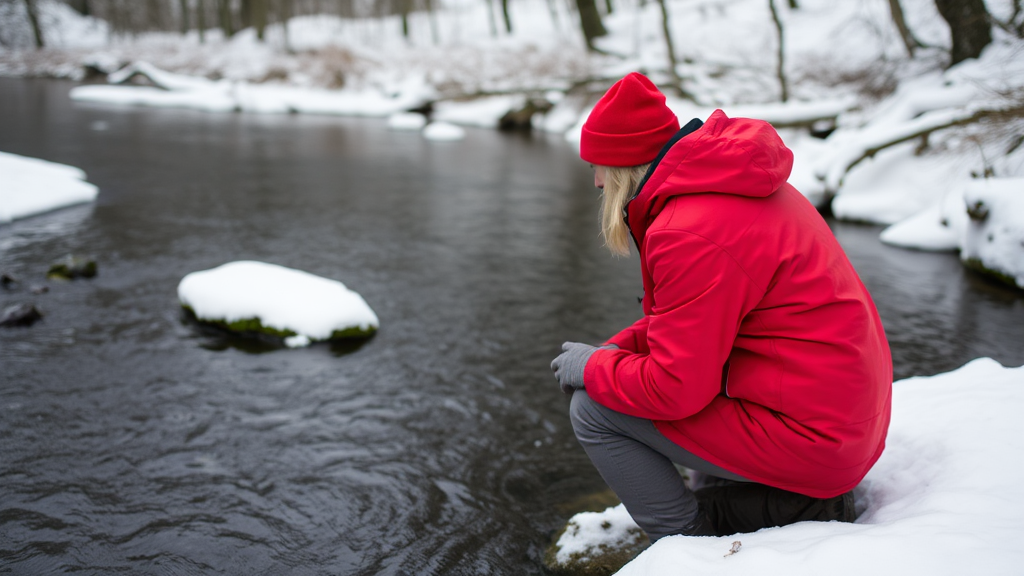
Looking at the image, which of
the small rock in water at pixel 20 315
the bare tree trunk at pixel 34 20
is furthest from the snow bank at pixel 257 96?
the small rock in water at pixel 20 315

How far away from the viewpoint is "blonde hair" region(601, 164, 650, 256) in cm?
229

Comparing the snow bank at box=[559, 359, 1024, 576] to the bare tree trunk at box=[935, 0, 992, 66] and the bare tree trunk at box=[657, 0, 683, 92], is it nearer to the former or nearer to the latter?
the bare tree trunk at box=[935, 0, 992, 66]

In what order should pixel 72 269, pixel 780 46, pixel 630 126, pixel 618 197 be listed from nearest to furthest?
pixel 630 126 → pixel 618 197 → pixel 72 269 → pixel 780 46

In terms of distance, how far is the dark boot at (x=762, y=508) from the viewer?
2340 mm

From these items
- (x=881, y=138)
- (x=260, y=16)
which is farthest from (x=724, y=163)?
(x=260, y=16)

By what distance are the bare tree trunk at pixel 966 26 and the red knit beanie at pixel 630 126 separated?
1257 centimetres

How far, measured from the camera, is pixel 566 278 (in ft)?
24.9

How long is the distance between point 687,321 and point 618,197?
0.54 meters

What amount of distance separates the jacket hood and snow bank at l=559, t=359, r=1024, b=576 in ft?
3.34

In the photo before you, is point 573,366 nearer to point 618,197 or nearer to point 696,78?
point 618,197

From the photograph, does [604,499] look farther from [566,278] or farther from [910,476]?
[566,278]

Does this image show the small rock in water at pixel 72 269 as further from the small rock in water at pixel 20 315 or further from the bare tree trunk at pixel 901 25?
the bare tree trunk at pixel 901 25

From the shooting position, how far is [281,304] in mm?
5547

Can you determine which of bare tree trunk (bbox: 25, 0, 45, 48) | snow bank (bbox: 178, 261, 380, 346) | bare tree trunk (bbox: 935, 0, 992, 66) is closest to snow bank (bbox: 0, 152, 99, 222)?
snow bank (bbox: 178, 261, 380, 346)
